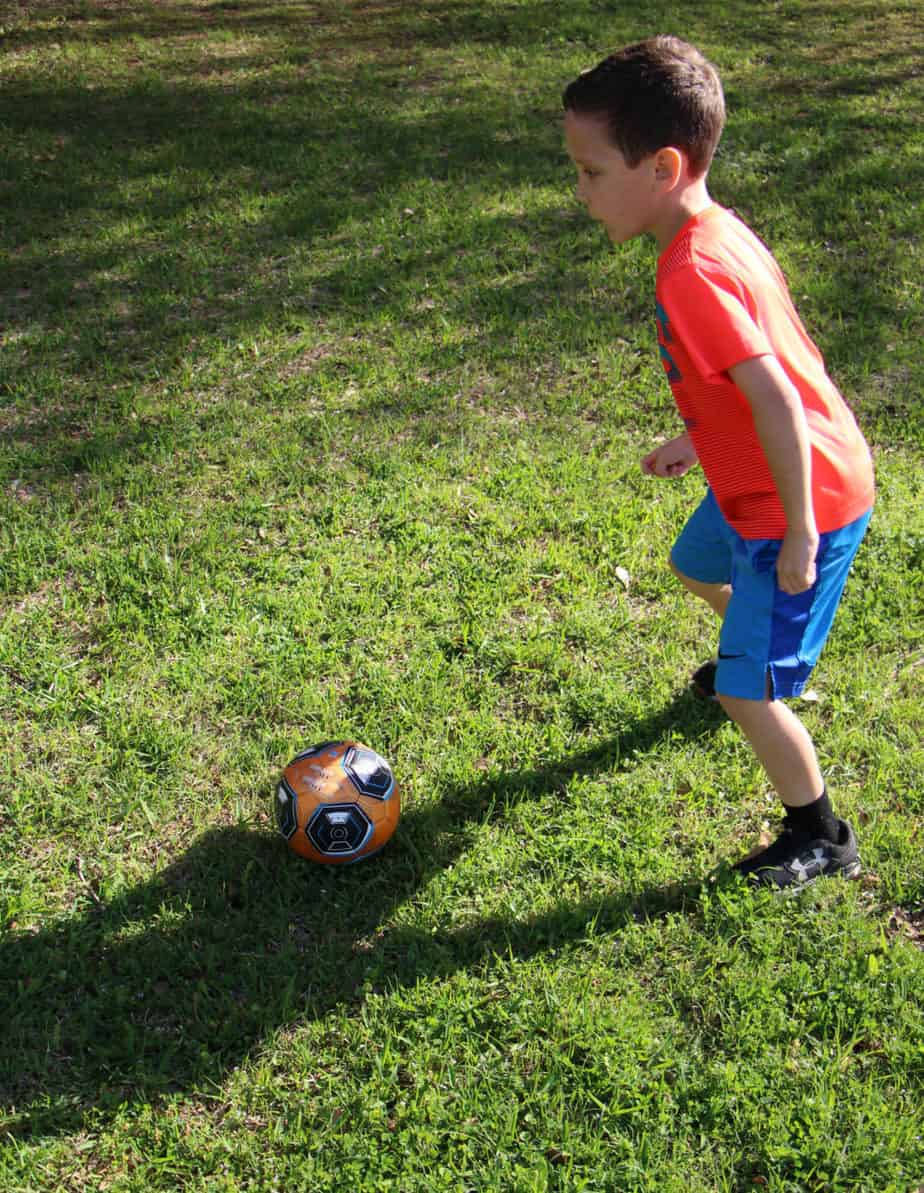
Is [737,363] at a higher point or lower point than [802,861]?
higher

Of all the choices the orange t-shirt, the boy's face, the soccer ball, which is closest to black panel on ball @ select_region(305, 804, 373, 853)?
the soccer ball

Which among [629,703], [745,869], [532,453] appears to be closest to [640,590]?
[629,703]

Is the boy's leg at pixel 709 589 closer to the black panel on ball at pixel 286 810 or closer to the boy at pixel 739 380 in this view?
the boy at pixel 739 380

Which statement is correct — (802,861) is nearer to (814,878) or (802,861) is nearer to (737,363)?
(814,878)

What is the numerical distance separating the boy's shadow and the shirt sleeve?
153 cm

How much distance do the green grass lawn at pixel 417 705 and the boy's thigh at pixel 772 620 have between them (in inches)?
26.6

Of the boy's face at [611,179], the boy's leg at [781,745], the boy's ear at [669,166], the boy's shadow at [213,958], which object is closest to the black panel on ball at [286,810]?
the boy's shadow at [213,958]

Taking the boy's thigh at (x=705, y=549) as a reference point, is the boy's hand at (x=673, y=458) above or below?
above

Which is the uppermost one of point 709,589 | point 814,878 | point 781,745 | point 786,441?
point 786,441

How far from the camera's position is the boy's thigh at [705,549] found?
3.19 m

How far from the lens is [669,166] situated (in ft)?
8.25

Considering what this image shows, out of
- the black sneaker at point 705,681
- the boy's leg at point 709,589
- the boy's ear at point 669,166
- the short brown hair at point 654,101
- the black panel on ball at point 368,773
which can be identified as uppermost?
the short brown hair at point 654,101

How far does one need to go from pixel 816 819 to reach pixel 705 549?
0.84m

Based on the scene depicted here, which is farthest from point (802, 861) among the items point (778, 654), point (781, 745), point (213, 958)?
point (213, 958)
